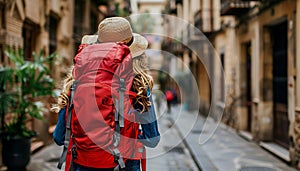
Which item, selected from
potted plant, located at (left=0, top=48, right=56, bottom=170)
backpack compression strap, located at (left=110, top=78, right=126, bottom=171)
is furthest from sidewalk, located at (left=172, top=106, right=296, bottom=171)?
backpack compression strap, located at (left=110, top=78, right=126, bottom=171)

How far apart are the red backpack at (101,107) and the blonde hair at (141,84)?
61 mm

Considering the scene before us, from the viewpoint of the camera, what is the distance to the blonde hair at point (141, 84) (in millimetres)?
2266

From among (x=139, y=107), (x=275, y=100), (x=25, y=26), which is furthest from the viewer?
(x=275, y=100)

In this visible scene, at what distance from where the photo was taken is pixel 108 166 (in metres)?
2.20

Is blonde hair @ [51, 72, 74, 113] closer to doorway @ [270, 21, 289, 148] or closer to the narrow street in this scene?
the narrow street

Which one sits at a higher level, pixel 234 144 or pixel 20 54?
pixel 20 54

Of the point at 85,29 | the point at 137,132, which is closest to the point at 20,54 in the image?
the point at 137,132

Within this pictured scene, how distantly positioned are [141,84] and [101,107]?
31cm

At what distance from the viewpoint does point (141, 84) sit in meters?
2.29

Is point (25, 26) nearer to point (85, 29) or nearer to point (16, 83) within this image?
point (16, 83)

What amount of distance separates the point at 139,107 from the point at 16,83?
17.5 feet

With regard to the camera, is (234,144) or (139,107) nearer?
(139,107)

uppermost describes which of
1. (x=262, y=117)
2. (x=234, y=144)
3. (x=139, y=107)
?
(x=139, y=107)

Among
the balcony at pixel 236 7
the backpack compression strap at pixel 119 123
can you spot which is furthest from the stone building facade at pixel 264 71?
the backpack compression strap at pixel 119 123
